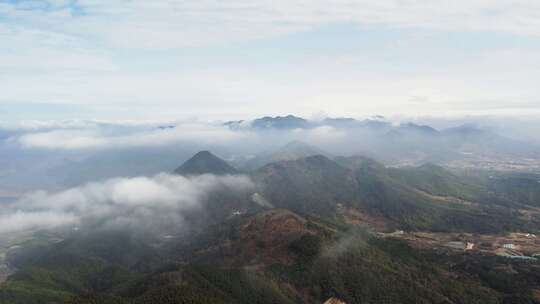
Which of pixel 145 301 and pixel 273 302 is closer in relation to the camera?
pixel 145 301

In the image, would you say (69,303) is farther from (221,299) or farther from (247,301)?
(247,301)

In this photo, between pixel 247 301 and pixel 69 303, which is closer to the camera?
pixel 69 303

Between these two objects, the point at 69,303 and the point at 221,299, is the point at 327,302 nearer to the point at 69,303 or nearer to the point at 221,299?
the point at 221,299

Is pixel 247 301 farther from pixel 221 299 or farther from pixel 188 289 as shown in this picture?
pixel 188 289

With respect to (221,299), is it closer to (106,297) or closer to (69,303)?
(106,297)

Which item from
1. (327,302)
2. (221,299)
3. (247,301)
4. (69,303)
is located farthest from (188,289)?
(327,302)

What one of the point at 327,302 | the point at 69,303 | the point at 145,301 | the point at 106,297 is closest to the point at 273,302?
the point at 327,302

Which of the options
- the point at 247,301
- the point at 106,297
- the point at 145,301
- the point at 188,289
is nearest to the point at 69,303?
the point at 106,297
